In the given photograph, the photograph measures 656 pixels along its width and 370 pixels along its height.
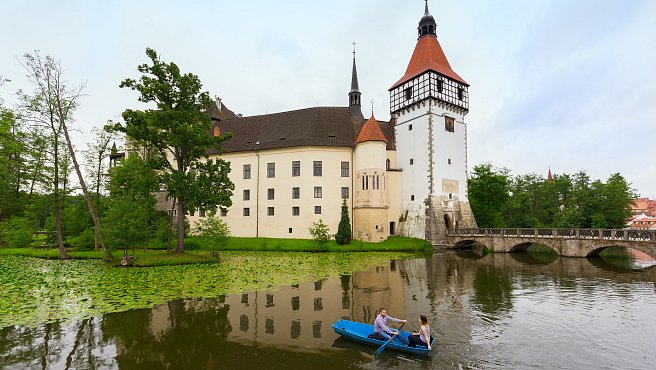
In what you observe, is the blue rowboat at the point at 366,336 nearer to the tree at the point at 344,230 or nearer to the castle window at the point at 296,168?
the tree at the point at 344,230

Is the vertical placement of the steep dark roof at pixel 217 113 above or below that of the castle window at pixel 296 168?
above

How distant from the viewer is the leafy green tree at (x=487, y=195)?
147 ft

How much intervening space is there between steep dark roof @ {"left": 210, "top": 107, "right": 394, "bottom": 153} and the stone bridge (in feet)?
46.7

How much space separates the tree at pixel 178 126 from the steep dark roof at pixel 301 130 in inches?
620

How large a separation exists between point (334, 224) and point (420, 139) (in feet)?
45.9

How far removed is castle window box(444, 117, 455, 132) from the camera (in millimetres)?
38622

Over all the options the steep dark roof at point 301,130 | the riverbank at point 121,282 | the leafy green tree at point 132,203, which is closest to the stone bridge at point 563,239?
the steep dark roof at point 301,130

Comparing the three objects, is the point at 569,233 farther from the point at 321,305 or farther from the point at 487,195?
the point at 321,305

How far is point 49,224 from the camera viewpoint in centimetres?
2980

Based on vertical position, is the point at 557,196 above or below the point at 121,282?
above

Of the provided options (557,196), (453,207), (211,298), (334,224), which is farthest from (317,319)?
(557,196)

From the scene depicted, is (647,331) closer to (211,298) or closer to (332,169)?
(211,298)

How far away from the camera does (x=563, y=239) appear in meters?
28.9

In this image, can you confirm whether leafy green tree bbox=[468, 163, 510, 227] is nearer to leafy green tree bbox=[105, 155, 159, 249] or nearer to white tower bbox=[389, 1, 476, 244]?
white tower bbox=[389, 1, 476, 244]
